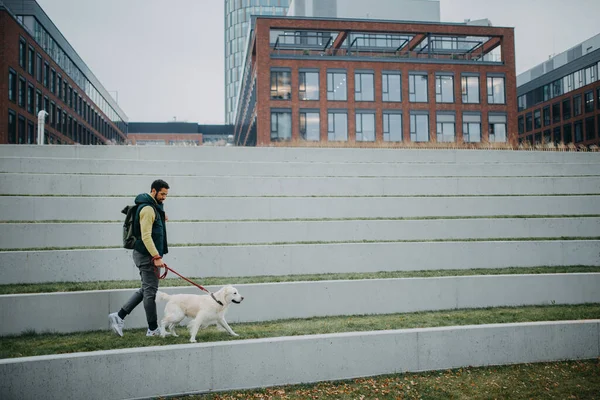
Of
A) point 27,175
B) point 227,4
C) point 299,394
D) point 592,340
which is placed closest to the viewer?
point 299,394

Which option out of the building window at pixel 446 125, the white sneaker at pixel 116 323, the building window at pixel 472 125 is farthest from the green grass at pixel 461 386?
the building window at pixel 472 125

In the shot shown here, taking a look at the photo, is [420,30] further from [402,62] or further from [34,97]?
[34,97]

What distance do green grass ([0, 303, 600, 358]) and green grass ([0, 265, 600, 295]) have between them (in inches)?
31.5

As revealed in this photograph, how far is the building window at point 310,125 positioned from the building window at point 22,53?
22.9m

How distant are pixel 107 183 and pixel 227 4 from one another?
5033 inches

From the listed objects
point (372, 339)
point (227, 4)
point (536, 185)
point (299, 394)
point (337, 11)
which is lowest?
point (299, 394)

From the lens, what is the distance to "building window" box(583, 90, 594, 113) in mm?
52397

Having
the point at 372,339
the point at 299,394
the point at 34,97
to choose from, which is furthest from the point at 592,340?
the point at 34,97

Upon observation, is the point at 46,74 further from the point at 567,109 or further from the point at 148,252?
the point at 567,109

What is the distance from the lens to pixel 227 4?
126562 mm

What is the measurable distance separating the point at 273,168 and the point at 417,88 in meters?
30.3

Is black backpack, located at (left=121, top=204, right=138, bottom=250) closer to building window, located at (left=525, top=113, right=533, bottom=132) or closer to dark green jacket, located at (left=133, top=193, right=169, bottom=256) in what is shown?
dark green jacket, located at (left=133, top=193, right=169, bottom=256)

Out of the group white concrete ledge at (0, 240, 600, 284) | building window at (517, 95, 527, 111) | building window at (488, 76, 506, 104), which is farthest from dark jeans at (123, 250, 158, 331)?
building window at (517, 95, 527, 111)

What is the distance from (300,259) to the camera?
8.53m
